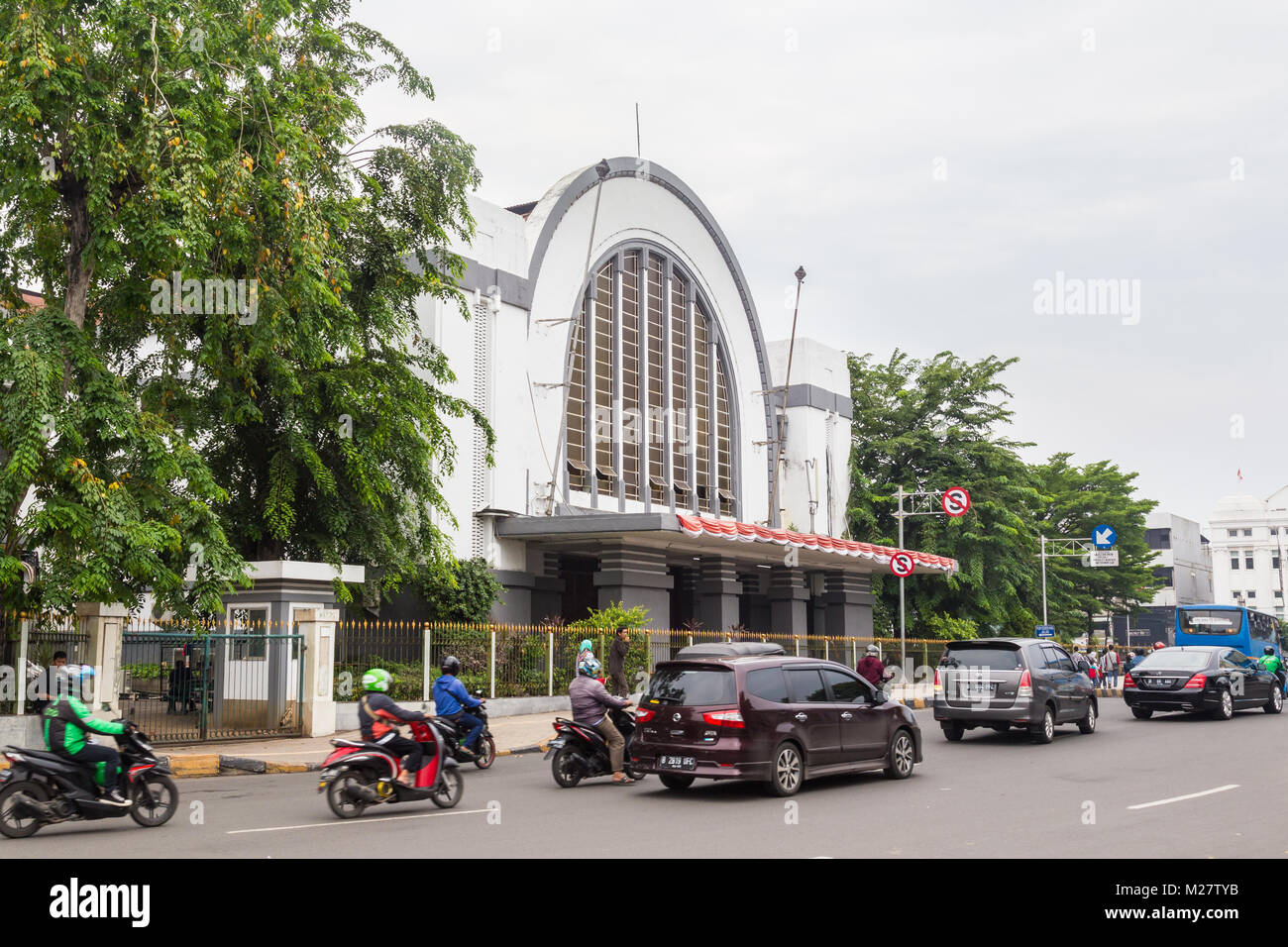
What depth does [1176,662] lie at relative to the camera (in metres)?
25.3

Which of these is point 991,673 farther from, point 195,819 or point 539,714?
point 195,819

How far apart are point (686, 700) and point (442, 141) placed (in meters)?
15.3

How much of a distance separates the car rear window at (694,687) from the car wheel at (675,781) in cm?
89

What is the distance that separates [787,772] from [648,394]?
23894mm

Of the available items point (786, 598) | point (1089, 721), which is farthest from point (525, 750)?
point (786, 598)

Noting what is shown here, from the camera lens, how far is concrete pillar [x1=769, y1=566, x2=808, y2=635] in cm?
3944

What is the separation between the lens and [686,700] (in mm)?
13609

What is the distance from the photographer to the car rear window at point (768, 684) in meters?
13.5

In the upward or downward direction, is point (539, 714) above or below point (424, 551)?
below

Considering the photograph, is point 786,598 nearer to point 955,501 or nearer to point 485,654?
point 955,501

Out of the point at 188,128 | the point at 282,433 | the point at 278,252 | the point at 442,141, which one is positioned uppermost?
the point at 442,141

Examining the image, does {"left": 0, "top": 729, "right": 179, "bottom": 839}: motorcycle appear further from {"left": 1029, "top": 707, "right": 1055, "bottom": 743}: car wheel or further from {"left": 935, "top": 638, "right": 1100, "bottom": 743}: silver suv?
{"left": 1029, "top": 707, "right": 1055, "bottom": 743}: car wheel
